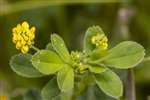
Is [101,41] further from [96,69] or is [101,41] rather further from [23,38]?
[23,38]

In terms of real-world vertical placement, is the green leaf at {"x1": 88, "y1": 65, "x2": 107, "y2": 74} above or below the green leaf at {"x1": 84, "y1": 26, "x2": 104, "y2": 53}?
below

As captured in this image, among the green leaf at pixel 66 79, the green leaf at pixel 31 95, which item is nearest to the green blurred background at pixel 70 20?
the green leaf at pixel 31 95

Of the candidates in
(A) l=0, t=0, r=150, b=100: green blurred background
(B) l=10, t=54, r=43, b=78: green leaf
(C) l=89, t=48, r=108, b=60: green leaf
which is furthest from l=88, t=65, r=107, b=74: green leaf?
(A) l=0, t=0, r=150, b=100: green blurred background

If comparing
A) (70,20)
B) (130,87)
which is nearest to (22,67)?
(130,87)

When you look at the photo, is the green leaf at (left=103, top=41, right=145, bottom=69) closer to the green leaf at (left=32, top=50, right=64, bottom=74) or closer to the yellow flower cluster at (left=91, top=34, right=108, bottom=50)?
the yellow flower cluster at (left=91, top=34, right=108, bottom=50)

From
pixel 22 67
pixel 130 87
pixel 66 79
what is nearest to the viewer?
pixel 66 79

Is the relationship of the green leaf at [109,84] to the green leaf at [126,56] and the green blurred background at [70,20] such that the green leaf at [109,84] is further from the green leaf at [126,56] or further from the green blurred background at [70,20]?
the green blurred background at [70,20]

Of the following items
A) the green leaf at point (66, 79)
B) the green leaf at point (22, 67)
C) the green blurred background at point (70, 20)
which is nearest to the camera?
the green leaf at point (66, 79)
